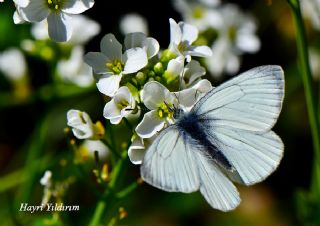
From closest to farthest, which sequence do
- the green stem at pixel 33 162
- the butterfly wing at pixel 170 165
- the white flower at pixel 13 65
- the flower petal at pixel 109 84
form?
1. the butterfly wing at pixel 170 165
2. the flower petal at pixel 109 84
3. the green stem at pixel 33 162
4. the white flower at pixel 13 65

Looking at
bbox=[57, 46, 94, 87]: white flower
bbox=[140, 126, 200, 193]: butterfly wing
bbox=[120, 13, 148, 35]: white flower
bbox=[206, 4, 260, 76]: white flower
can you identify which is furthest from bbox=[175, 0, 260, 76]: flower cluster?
bbox=[140, 126, 200, 193]: butterfly wing

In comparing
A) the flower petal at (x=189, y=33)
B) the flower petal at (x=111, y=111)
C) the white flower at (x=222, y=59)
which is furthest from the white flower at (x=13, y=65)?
the flower petal at (x=111, y=111)

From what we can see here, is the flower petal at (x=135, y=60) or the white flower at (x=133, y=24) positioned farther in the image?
the white flower at (x=133, y=24)

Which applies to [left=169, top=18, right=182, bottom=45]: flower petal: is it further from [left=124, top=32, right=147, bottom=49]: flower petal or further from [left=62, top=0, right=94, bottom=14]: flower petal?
[left=62, top=0, right=94, bottom=14]: flower petal

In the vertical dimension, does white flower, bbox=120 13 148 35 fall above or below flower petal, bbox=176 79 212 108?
below

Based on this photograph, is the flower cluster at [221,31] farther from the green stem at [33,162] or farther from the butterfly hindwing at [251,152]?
the butterfly hindwing at [251,152]

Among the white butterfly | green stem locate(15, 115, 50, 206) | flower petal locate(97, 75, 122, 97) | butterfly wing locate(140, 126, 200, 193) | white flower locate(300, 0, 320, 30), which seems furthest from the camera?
white flower locate(300, 0, 320, 30)

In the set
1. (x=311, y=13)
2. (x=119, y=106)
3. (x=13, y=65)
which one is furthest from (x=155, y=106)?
→ (x=311, y=13)
